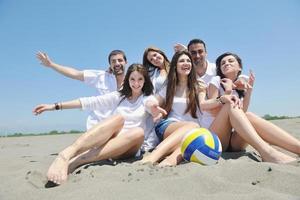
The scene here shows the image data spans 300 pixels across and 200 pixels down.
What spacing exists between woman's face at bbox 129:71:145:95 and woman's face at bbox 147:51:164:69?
44.1 inches

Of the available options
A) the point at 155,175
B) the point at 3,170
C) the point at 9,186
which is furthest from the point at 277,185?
the point at 3,170

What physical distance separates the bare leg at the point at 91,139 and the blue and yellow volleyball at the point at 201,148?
96 cm

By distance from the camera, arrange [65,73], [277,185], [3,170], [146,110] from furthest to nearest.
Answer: [65,73] < [146,110] < [3,170] < [277,185]

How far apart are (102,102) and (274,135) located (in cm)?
248

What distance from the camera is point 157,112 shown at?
460 centimetres

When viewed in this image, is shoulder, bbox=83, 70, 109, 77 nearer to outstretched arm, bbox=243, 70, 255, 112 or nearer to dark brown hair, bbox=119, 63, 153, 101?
dark brown hair, bbox=119, 63, 153, 101

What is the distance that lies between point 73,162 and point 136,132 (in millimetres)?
872

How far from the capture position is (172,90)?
501 centimetres

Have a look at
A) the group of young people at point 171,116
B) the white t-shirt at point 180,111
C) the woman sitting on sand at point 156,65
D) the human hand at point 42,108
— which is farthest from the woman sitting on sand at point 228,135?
the human hand at point 42,108

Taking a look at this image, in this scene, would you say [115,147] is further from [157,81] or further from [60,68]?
[60,68]

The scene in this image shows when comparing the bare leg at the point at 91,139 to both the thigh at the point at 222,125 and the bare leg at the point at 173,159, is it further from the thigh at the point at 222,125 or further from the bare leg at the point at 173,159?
the thigh at the point at 222,125

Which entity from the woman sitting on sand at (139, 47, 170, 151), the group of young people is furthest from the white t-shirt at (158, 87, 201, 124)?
the woman sitting on sand at (139, 47, 170, 151)

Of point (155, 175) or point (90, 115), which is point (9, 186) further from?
point (90, 115)

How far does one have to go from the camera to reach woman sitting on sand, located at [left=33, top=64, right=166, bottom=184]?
3.97 meters
